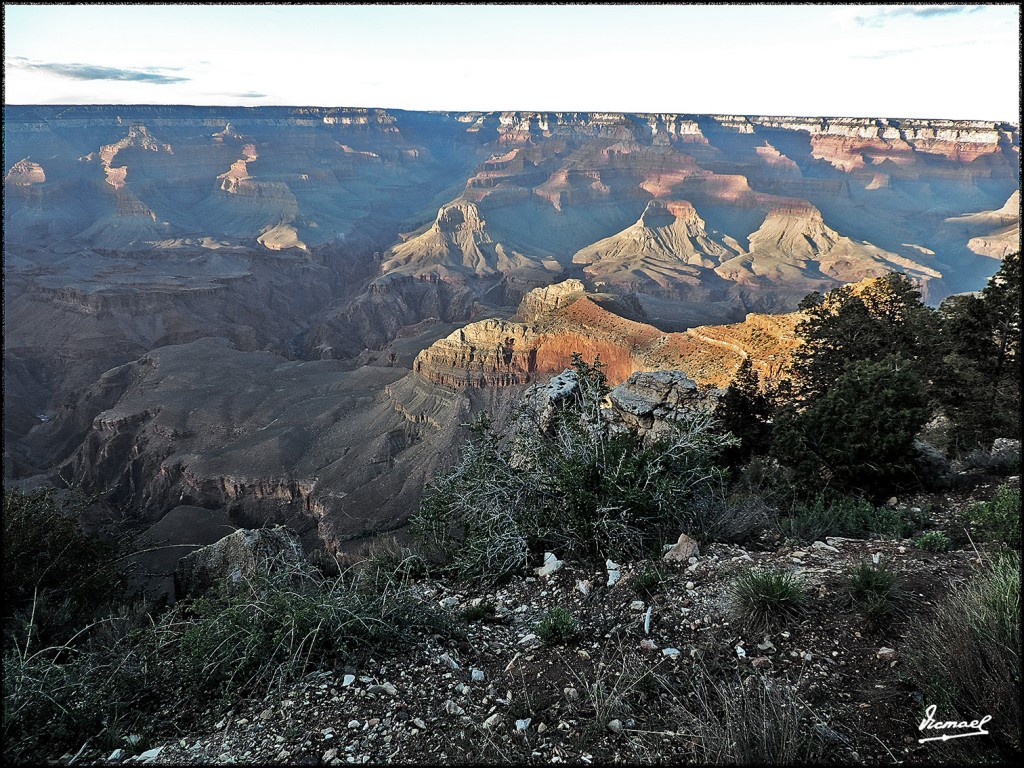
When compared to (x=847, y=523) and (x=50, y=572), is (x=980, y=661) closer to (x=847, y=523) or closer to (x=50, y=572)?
(x=847, y=523)

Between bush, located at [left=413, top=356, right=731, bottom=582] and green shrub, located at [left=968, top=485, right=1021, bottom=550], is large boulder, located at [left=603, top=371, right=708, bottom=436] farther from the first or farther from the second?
green shrub, located at [left=968, top=485, right=1021, bottom=550]

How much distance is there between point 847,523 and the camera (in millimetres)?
7672

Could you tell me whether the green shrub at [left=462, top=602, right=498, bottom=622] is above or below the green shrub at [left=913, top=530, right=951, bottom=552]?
below

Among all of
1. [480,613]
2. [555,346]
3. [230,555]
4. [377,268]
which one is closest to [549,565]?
[480,613]

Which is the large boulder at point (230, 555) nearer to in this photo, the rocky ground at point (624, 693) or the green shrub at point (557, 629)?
the rocky ground at point (624, 693)

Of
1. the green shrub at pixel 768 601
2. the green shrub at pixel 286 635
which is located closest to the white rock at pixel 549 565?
the green shrub at pixel 286 635

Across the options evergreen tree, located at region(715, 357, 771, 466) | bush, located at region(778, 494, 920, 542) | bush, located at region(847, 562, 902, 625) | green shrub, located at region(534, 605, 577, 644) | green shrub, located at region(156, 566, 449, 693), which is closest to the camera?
bush, located at region(847, 562, 902, 625)

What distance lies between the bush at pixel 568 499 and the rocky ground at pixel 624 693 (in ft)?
4.09

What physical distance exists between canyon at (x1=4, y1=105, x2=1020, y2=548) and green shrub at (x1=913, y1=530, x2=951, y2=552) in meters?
17.8

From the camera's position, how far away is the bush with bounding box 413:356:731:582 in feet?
23.2

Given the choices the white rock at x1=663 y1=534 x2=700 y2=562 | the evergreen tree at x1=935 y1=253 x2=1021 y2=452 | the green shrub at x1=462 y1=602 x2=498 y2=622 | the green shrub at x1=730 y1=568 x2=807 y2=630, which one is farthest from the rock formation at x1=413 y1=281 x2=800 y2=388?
the green shrub at x1=730 y1=568 x2=807 y2=630

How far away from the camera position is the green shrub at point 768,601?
480cm

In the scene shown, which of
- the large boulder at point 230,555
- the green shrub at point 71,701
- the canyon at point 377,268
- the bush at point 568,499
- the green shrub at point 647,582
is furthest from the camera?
the canyon at point 377,268

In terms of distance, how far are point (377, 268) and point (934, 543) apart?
10532 cm
